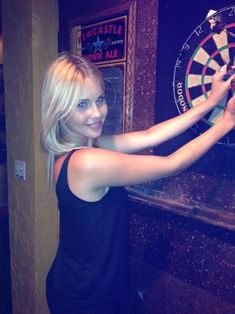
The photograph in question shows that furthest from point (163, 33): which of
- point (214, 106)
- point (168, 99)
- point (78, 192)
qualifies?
point (78, 192)

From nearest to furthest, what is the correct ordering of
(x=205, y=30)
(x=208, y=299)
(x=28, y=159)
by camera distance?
(x=205, y=30), (x=208, y=299), (x=28, y=159)

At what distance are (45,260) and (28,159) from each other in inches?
30.8

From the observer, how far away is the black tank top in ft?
3.99

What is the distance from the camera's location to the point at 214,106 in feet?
4.09

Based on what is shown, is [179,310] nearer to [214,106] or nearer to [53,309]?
[53,309]

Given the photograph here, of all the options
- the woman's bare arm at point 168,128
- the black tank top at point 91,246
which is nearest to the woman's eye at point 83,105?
the black tank top at point 91,246

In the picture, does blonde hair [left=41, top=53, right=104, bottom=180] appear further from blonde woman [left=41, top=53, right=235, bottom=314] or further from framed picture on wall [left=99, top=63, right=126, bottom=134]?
framed picture on wall [left=99, top=63, right=126, bottom=134]

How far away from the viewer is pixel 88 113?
1.25 metres

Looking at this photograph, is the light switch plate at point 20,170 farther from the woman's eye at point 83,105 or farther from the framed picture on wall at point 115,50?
the woman's eye at point 83,105

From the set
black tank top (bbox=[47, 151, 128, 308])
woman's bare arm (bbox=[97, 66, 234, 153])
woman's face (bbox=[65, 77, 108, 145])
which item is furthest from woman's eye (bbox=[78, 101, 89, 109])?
woman's bare arm (bbox=[97, 66, 234, 153])

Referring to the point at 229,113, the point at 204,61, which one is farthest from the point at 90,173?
the point at 204,61

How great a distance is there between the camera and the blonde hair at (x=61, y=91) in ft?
3.89

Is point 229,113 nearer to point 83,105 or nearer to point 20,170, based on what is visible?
point 83,105

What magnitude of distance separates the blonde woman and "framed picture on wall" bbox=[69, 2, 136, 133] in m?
0.36
